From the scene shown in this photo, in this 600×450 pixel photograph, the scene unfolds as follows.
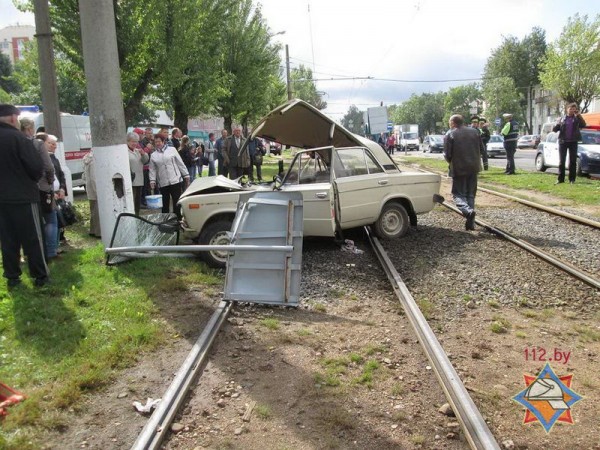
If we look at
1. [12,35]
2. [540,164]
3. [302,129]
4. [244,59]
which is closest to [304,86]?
[244,59]

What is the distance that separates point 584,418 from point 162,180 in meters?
7.47

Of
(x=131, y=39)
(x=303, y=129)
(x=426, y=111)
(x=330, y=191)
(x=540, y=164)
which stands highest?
(x=426, y=111)

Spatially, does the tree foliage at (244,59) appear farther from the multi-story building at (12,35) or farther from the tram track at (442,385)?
the multi-story building at (12,35)

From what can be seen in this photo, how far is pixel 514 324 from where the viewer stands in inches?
191

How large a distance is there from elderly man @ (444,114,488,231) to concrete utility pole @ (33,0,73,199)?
670 centimetres

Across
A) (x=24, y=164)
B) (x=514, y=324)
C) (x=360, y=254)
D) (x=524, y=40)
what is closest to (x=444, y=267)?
(x=360, y=254)

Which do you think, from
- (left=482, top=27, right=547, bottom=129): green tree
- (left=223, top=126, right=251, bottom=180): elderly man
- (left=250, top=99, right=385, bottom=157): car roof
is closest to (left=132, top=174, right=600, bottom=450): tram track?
(left=250, top=99, right=385, bottom=157): car roof

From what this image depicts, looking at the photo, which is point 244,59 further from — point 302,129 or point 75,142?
point 302,129

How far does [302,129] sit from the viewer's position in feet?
32.0

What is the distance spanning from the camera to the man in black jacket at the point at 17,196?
17.6 feet

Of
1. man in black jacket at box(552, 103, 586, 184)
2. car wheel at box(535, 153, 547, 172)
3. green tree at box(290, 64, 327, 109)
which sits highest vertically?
green tree at box(290, 64, 327, 109)

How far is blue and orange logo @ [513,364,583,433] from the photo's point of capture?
10.9 feet

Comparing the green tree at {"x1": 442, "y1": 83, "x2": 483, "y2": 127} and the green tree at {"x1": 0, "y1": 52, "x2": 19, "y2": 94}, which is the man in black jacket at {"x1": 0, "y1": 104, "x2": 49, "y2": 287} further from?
the green tree at {"x1": 442, "y1": 83, "x2": 483, "y2": 127}
